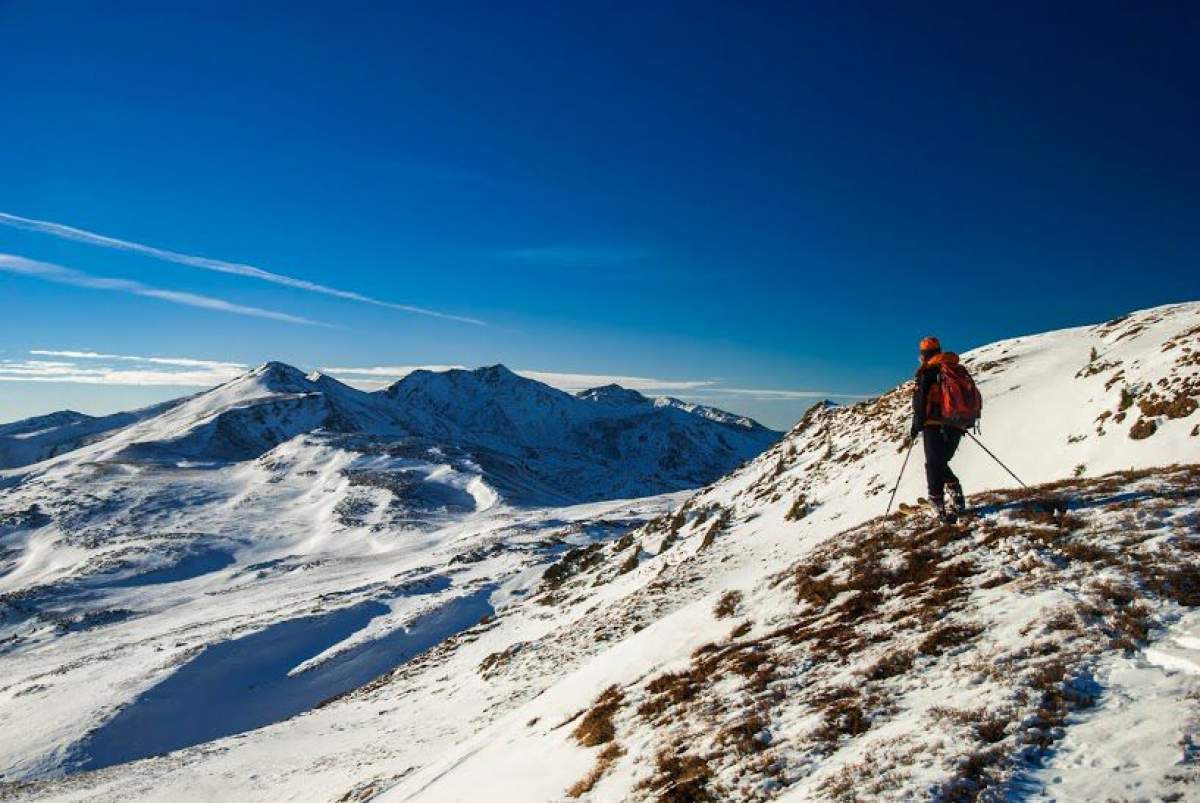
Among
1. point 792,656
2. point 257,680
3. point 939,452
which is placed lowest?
point 257,680

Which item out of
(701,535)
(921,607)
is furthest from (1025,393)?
(921,607)

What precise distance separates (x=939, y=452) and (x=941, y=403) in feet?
3.82

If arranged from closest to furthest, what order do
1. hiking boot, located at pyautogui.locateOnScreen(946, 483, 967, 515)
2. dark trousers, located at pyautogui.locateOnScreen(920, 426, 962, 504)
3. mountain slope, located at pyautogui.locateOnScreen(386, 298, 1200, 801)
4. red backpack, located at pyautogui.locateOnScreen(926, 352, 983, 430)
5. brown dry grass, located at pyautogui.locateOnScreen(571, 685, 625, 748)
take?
1. mountain slope, located at pyautogui.locateOnScreen(386, 298, 1200, 801)
2. brown dry grass, located at pyautogui.locateOnScreen(571, 685, 625, 748)
3. red backpack, located at pyautogui.locateOnScreen(926, 352, 983, 430)
4. dark trousers, located at pyautogui.locateOnScreen(920, 426, 962, 504)
5. hiking boot, located at pyautogui.locateOnScreen(946, 483, 967, 515)

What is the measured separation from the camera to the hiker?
1431cm

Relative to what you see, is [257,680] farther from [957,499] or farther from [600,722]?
[957,499]

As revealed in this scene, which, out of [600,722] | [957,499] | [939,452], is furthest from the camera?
[957,499]

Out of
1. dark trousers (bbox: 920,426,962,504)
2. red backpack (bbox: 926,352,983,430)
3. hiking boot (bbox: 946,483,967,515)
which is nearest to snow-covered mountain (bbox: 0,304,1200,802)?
hiking boot (bbox: 946,483,967,515)

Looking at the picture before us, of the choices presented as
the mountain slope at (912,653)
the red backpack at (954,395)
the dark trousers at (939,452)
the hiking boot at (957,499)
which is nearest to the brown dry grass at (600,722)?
the mountain slope at (912,653)

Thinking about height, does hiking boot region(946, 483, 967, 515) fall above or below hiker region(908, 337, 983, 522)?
below

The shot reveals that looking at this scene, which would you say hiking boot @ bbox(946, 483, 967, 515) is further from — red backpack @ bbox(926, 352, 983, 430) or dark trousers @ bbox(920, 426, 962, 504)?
red backpack @ bbox(926, 352, 983, 430)

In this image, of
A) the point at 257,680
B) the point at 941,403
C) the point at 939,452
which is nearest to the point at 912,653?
the point at 939,452

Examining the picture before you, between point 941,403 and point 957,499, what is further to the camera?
point 957,499

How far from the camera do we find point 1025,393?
109 ft

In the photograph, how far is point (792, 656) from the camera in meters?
11.7
